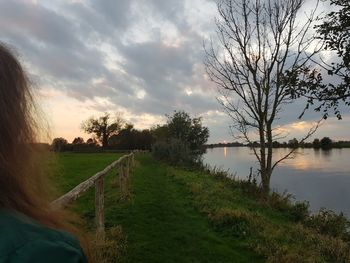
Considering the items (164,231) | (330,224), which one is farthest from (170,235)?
(330,224)

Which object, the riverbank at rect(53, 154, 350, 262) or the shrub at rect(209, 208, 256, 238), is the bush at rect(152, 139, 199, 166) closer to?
the riverbank at rect(53, 154, 350, 262)

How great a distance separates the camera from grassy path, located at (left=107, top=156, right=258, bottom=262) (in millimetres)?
8266

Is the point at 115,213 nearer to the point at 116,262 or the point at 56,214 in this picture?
the point at 116,262

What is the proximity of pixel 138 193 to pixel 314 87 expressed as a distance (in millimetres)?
11140

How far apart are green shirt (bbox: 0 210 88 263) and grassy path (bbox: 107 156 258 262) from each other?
6.44 metres

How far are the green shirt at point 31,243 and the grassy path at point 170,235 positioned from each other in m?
6.44

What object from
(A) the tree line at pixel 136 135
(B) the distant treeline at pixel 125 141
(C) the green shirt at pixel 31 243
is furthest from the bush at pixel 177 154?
(B) the distant treeline at pixel 125 141

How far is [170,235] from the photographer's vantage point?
9742 mm

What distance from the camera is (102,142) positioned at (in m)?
118

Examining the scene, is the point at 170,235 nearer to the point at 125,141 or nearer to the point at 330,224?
the point at 330,224

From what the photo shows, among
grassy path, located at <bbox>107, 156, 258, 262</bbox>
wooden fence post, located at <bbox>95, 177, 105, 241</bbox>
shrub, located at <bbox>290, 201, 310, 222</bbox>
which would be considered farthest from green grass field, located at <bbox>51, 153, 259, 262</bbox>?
shrub, located at <bbox>290, 201, 310, 222</bbox>

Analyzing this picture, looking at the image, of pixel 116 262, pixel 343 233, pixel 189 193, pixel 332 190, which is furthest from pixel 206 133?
pixel 116 262

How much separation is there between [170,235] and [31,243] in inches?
344

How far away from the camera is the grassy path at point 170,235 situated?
8.27 metres
